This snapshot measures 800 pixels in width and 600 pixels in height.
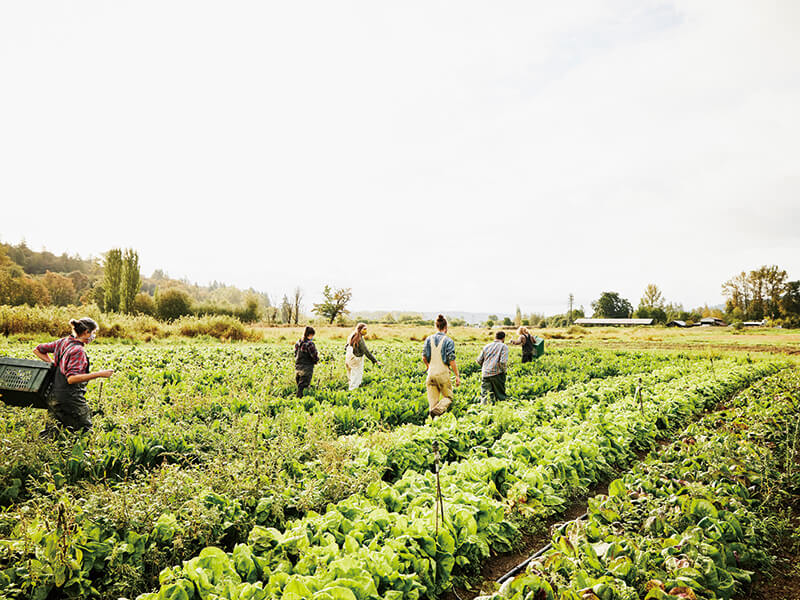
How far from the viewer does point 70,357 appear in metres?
5.53

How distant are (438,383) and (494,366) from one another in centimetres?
155

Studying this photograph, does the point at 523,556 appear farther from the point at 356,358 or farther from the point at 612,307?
the point at 612,307

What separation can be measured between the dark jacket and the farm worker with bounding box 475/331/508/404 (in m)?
3.75

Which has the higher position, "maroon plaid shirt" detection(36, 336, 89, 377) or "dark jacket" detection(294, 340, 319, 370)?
"maroon plaid shirt" detection(36, 336, 89, 377)

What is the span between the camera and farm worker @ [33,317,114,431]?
5531 mm

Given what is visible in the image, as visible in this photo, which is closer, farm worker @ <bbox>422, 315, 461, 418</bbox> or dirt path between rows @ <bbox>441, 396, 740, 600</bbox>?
dirt path between rows @ <bbox>441, 396, 740, 600</bbox>

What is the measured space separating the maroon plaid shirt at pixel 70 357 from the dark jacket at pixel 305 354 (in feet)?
15.0

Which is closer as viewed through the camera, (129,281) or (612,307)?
(129,281)

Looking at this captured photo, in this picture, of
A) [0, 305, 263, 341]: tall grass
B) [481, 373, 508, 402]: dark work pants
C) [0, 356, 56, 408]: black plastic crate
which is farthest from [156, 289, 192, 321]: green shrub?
[0, 356, 56, 408]: black plastic crate

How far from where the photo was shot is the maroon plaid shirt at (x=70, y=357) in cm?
553

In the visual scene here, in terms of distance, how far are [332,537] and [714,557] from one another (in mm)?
3095

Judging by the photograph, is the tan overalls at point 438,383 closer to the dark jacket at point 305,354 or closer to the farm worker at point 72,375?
the dark jacket at point 305,354

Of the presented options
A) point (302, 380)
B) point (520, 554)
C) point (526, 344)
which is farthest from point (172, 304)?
point (520, 554)

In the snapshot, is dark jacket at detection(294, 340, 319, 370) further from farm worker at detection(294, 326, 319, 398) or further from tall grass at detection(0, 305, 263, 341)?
tall grass at detection(0, 305, 263, 341)
